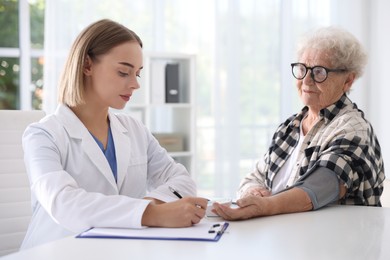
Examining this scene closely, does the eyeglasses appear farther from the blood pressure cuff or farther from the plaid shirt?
the blood pressure cuff

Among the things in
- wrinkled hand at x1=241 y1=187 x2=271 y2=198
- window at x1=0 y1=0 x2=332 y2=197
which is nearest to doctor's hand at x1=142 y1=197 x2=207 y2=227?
wrinkled hand at x1=241 y1=187 x2=271 y2=198

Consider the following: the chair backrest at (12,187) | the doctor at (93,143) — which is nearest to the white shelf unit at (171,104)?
the chair backrest at (12,187)

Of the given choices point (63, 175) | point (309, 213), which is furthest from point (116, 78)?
point (309, 213)

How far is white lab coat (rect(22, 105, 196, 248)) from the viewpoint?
1416 millimetres

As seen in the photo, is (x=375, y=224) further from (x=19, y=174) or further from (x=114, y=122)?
(x=19, y=174)

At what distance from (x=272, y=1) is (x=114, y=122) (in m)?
3.38

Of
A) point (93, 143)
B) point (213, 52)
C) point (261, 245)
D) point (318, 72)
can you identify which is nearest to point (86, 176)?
point (93, 143)

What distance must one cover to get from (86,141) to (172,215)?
45cm

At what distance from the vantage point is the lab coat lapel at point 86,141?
1.70 metres

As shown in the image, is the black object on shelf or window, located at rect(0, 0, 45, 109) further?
window, located at rect(0, 0, 45, 109)

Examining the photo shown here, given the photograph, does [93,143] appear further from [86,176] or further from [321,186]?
[321,186]

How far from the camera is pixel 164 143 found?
13.5 feet

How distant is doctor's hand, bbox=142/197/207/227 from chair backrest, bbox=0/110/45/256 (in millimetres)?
823

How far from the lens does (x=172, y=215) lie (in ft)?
4.59
